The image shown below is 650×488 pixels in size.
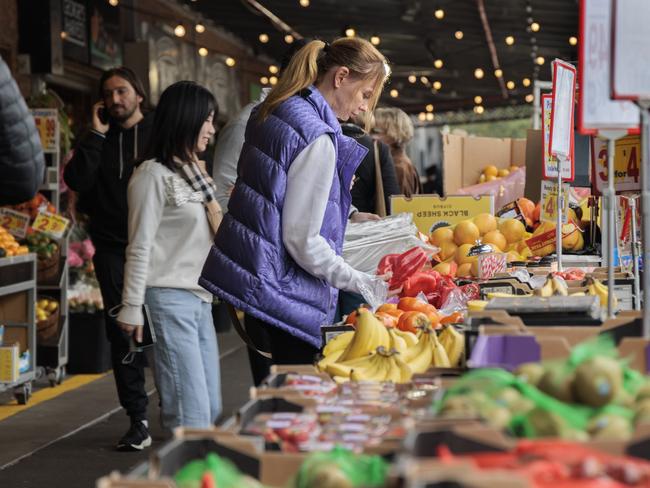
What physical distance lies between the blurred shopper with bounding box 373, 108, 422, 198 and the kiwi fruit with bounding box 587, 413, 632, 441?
17.8 feet

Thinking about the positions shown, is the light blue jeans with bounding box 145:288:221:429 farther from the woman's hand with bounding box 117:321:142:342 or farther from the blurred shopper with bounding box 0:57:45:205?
the blurred shopper with bounding box 0:57:45:205

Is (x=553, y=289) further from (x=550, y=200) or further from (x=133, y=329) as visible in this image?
(x=133, y=329)

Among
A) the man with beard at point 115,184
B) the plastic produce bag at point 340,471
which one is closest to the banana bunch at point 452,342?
the plastic produce bag at point 340,471

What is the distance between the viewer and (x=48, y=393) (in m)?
7.43

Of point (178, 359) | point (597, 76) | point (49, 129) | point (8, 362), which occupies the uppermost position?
point (49, 129)

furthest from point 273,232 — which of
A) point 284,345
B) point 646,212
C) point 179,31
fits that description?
point 179,31

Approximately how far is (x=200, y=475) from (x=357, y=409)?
0.41 m

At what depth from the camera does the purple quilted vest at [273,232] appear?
11.7 ft

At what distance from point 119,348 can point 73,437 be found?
0.85 m

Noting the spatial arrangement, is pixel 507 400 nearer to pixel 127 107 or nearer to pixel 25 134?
pixel 25 134

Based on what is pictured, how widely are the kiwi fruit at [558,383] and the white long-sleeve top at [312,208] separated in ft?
5.64

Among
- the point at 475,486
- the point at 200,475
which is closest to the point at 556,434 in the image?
the point at 475,486

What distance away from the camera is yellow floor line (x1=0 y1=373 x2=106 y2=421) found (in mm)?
6824

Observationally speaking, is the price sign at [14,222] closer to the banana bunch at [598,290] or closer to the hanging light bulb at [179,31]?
the banana bunch at [598,290]
